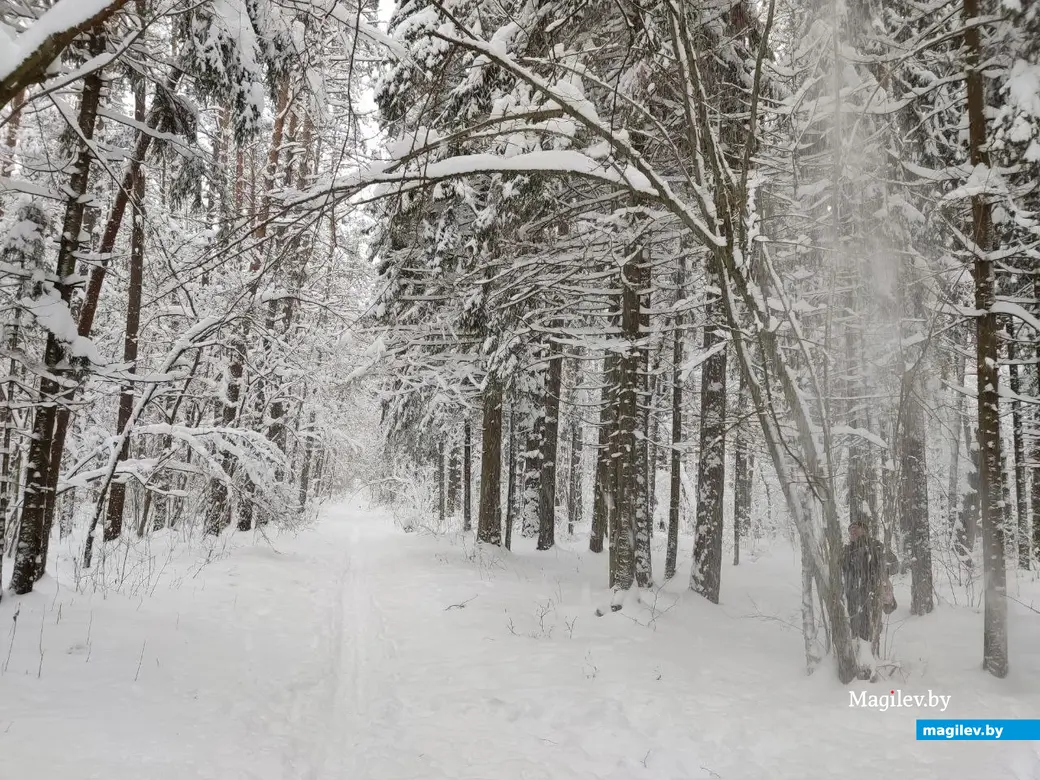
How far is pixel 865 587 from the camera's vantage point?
564 centimetres

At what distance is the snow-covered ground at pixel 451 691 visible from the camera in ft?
13.8

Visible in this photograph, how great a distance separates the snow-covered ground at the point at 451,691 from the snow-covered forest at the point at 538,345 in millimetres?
42

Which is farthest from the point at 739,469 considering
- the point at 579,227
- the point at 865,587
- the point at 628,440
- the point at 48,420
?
the point at 48,420

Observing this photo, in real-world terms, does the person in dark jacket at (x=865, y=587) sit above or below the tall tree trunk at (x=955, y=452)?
below

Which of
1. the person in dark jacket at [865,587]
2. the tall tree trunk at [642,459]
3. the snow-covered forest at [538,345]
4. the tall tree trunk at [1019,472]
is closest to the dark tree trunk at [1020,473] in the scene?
the tall tree trunk at [1019,472]

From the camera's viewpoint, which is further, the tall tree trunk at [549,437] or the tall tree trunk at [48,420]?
the tall tree trunk at [549,437]

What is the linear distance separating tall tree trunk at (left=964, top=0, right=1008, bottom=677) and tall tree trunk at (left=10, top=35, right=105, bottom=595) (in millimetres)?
9973

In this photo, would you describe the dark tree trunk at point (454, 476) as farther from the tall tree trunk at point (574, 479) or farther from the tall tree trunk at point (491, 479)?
the tall tree trunk at point (491, 479)

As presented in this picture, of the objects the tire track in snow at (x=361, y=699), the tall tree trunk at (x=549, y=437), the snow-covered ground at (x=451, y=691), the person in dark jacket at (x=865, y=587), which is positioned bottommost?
the tire track in snow at (x=361, y=699)

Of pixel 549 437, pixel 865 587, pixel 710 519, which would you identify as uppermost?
pixel 549 437

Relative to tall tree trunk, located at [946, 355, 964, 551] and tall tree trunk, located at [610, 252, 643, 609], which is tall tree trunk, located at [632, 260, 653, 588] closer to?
tall tree trunk, located at [610, 252, 643, 609]

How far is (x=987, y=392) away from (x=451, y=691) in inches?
265

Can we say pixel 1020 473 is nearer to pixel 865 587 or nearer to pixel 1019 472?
pixel 1019 472

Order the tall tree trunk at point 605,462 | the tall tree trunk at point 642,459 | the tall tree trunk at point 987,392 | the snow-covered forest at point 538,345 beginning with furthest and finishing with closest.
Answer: the tall tree trunk at point 605,462 → the tall tree trunk at point 642,459 → the tall tree trunk at point 987,392 → the snow-covered forest at point 538,345
